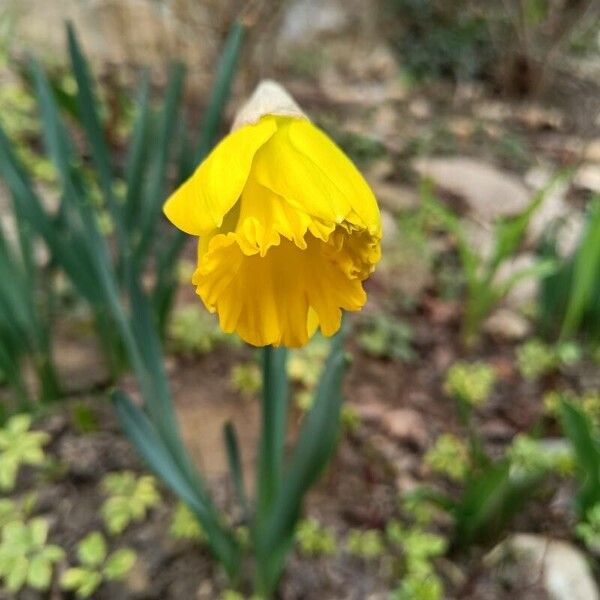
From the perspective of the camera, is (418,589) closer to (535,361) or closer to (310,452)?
(310,452)

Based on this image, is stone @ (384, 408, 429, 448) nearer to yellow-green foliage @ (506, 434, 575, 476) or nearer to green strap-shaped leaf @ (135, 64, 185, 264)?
yellow-green foliage @ (506, 434, 575, 476)

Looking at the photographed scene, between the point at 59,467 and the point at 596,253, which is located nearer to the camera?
the point at 59,467

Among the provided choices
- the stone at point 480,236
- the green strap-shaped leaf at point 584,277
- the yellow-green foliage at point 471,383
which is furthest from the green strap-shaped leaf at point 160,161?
the stone at point 480,236

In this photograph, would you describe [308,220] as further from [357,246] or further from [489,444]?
[489,444]

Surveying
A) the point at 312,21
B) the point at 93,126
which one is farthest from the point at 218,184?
the point at 312,21

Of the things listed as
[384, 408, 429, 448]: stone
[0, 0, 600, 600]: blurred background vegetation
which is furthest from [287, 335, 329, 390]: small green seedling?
[384, 408, 429, 448]: stone

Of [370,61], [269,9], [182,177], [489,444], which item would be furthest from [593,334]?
[370,61]

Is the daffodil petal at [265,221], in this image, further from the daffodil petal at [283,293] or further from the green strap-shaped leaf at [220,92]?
the green strap-shaped leaf at [220,92]
